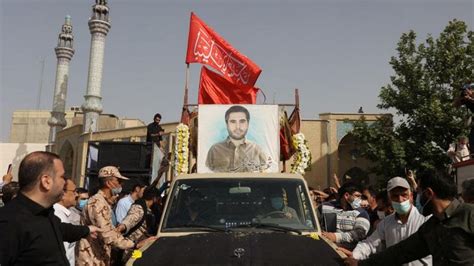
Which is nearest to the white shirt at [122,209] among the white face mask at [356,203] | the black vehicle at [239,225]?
the black vehicle at [239,225]

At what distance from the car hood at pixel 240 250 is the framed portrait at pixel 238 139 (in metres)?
2.72

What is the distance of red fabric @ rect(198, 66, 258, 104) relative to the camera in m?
9.53

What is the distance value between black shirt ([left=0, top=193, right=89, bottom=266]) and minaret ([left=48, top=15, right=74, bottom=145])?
53.1 meters

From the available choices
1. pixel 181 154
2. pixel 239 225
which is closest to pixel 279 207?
pixel 239 225

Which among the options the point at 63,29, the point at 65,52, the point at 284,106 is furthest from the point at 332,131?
the point at 63,29

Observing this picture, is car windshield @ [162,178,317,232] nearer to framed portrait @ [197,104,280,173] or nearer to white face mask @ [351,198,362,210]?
framed portrait @ [197,104,280,173]

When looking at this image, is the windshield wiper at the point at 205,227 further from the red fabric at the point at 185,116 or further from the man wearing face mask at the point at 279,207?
the red fabric at the point at 185,116

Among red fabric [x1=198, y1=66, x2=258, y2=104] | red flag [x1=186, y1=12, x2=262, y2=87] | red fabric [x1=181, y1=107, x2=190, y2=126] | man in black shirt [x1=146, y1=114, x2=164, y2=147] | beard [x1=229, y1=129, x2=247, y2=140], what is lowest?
beard [x1=229, y1=129, x2=247, y2=140]

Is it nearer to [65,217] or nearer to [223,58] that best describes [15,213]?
[65,217]

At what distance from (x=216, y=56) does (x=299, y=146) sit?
13.1 ft

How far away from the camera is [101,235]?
4301 mm

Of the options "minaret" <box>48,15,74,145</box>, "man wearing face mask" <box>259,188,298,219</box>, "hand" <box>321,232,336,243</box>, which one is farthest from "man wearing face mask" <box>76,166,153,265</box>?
"minaret" <box>48,15,74,145</box>

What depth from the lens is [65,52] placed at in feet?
193

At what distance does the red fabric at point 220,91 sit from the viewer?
953 centimetres
